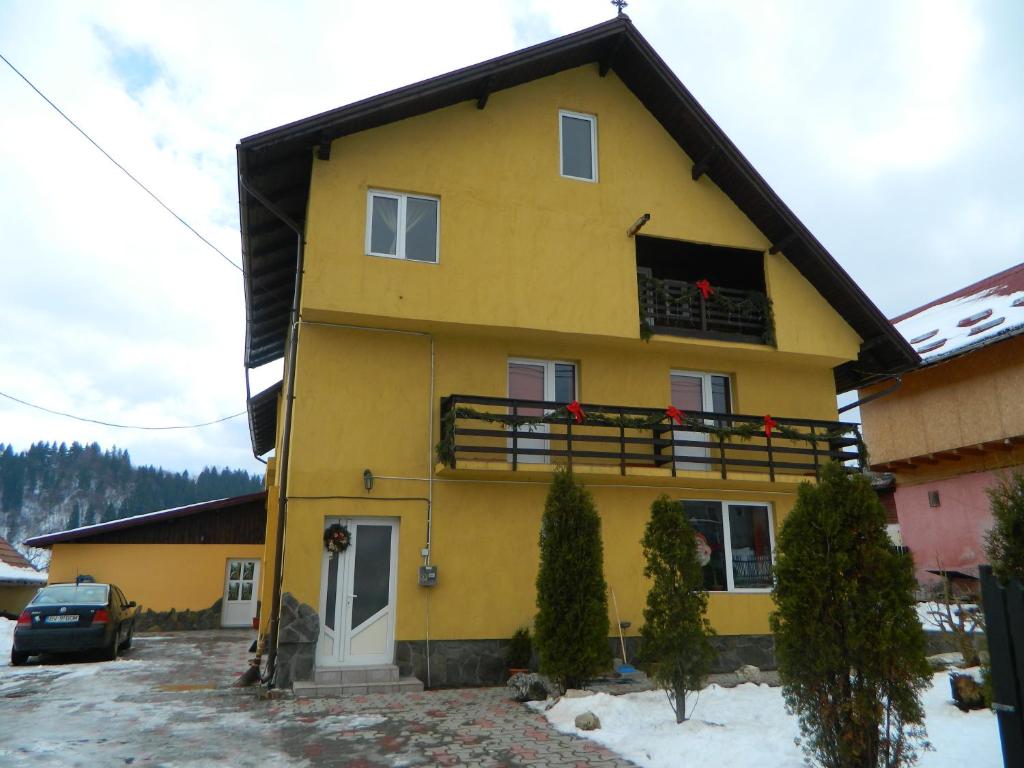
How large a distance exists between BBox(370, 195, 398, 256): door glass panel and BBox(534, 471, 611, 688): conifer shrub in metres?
5.06

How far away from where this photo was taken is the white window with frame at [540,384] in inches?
542

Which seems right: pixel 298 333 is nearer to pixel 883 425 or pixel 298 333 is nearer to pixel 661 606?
pixel 661 606

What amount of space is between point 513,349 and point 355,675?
6121 mm

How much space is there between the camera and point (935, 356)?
2031cm

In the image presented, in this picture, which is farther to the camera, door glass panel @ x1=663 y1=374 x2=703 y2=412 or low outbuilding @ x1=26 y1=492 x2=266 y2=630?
low outbuilding @ x1=26 y1=492 x2=266 y2=630

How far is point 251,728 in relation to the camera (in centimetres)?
884

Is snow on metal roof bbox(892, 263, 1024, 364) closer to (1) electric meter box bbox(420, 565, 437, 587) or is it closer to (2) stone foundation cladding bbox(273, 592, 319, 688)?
(1) electric meter box bbox(420, 565, 437, 587)

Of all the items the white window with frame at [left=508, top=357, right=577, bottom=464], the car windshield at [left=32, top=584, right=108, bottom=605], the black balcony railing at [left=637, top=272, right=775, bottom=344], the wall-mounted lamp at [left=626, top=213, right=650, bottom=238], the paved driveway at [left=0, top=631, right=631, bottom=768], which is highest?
the wall-mounted lamp at [left=626, top=213, right=650, bottom=238]

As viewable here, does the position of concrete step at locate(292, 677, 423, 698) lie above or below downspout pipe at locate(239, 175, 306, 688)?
below

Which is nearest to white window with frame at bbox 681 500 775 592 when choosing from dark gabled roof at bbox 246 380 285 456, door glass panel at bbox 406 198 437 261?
door glass panel at bbox 406 198 437 261

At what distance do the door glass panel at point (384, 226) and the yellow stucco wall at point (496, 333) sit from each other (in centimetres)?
30

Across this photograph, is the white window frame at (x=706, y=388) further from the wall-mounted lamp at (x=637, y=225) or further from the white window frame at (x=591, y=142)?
the white window frame at (x=591, y=142)

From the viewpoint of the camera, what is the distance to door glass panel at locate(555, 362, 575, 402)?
14320 mm

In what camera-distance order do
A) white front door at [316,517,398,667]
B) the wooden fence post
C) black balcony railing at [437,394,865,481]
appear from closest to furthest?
the wooden fence post, white front door at [316,517,398,667], black balcony railing at [437,394,865,481]
